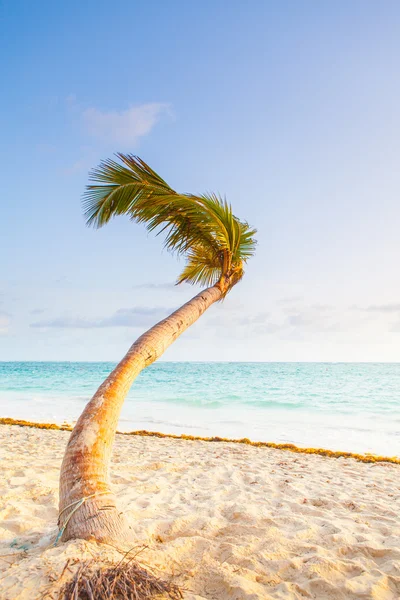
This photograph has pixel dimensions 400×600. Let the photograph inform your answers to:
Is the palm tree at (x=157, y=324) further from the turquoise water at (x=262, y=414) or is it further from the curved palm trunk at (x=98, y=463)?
the turquoise water at (x=262, y=414)

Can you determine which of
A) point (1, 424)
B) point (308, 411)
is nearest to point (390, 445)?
point (308, 411)

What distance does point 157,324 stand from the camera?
409cm

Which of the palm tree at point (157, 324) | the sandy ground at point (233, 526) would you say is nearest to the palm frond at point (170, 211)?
the palm tree at point (157, 324)

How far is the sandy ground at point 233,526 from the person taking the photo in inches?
103

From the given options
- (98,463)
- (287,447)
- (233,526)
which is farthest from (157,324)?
(287,447)

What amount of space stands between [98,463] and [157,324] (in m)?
1.51

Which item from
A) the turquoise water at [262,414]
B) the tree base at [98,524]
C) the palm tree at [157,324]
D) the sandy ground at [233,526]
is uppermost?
the palm tree at [157,324]

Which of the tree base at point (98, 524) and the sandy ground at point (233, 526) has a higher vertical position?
the tree base at point (98, 524)

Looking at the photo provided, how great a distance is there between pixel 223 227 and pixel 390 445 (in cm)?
953

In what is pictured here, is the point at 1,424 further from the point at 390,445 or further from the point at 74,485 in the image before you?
the point at 390,445

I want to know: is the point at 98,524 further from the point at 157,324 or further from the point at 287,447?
the point at 287,447

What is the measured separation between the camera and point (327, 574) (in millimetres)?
2838

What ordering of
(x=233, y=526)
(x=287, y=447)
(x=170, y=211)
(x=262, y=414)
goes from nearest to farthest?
1. (x=233, y=526)
2. (x=170, y=211)
3. (x=287, y=447)
4. (x=262, y=414)

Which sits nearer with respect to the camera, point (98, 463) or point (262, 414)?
point (98, 463)
